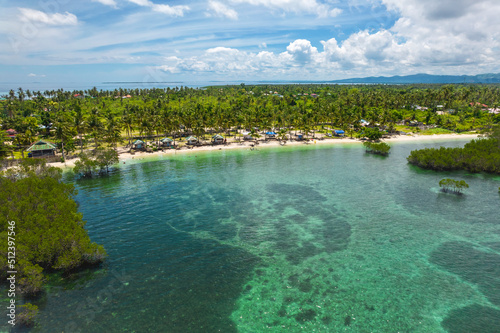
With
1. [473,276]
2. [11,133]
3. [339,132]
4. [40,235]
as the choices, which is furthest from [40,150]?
[339,132]

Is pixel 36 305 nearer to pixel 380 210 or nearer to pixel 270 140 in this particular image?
pixel 380 210

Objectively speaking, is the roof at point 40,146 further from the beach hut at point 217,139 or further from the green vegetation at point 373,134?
the green vegetation at point 373,134

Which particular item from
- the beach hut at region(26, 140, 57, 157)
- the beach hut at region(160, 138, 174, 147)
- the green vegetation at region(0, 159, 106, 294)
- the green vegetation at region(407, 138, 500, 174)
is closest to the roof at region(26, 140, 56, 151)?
the beach hut at region(26, 140, 57, 157)

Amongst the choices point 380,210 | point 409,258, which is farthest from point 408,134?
point 409,258

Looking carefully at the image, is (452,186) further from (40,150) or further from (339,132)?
(40,150)

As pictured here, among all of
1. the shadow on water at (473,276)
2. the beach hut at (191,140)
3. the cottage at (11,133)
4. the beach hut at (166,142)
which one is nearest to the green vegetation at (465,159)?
the shadow on water at (473,276)

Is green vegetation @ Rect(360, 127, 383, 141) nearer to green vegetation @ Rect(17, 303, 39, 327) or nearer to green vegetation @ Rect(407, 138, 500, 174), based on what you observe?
green vegetation @ Rect(407, 138, 500, 174)
